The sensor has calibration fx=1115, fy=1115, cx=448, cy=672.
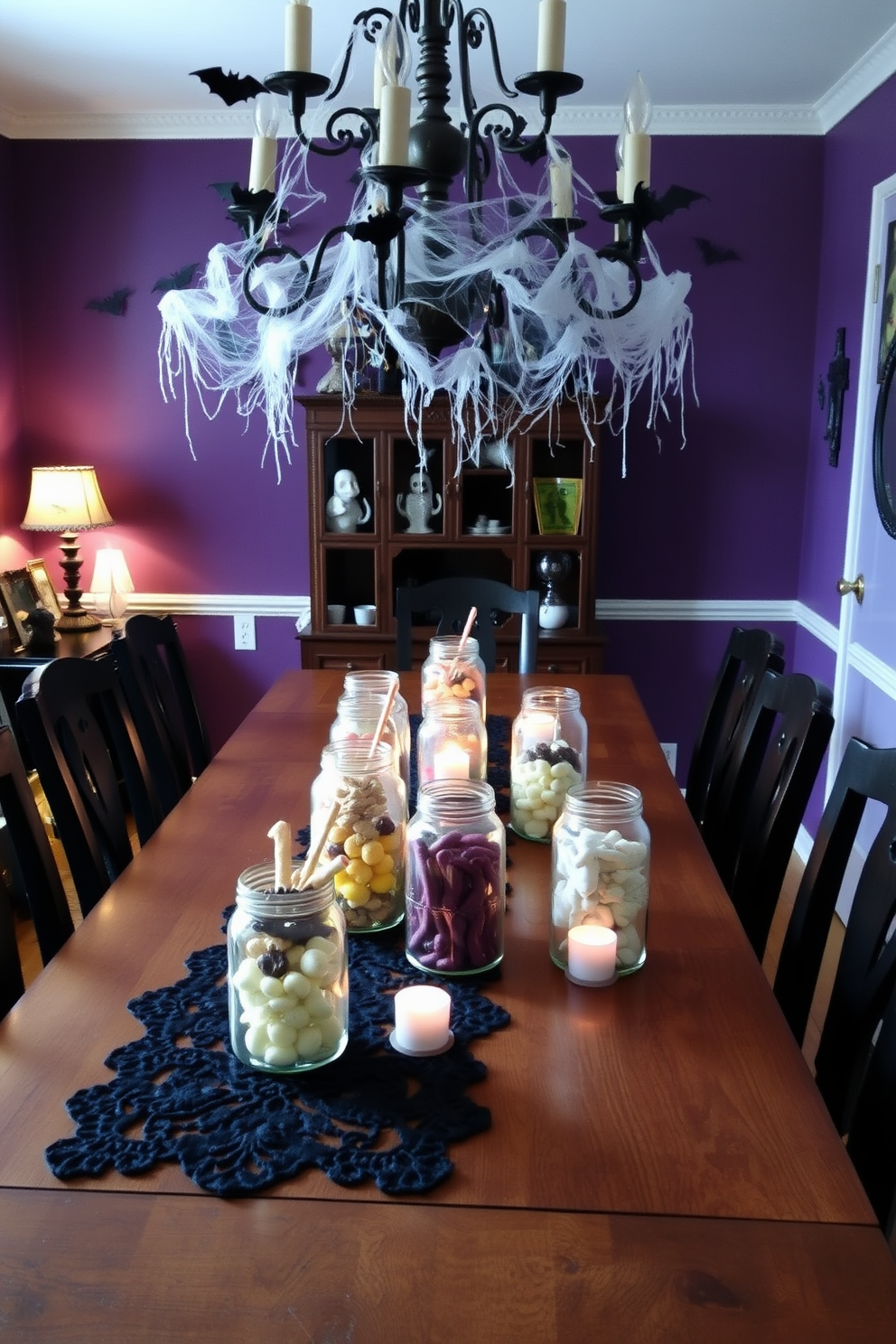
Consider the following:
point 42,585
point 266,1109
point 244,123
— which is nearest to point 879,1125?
point 266,1109

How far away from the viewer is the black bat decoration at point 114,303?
12.7ft

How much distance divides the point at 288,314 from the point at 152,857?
0.82 metres

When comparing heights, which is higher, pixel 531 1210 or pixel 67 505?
pixel 67 505

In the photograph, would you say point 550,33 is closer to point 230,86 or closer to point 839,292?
point 230,86

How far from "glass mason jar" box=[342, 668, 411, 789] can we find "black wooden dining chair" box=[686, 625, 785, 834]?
1.98 feet

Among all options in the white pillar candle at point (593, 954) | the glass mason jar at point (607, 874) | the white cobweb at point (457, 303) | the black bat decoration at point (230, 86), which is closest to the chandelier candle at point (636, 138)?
the white cobweb at point (457, 303)

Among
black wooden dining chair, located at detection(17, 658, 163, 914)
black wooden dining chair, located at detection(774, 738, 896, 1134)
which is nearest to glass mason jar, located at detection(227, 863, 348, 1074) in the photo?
black wooden dining chair, located at detection(774, 738, 896, 1134)

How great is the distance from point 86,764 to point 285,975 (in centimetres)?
101

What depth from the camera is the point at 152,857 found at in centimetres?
163

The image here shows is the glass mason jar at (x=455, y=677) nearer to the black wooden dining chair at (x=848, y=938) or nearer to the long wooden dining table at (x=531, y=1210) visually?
the black wooden dining chair at (x=848, y=938)

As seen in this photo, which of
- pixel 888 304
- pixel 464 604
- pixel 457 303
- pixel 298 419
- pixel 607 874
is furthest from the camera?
pixel 298 419

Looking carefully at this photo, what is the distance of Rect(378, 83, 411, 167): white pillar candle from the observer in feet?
4.31

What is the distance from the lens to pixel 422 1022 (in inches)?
43.2

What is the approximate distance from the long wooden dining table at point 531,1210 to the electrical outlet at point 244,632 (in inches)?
112
